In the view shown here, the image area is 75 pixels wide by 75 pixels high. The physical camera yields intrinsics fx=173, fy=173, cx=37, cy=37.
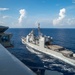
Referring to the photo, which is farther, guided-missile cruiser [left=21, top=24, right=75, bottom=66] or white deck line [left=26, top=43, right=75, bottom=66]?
guided-missile cruiser [left=21, top=24, right=75, bottom=66]

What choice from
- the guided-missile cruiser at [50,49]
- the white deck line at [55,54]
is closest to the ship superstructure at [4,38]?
the white deck line at [55,54]

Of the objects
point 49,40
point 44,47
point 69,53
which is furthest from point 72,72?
point 49,40

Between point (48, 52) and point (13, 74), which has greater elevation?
point (13, 74)

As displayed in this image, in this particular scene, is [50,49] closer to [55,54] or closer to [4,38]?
[55,54]

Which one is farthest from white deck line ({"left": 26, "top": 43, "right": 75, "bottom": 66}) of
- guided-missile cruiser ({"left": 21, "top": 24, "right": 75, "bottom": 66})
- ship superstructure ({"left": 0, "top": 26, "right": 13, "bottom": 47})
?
ship superstructure ({"left": 0, "top": 26, "right": 13, "bottom": 47})

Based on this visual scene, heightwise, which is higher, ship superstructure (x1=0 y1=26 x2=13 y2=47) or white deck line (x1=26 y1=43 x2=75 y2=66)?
ship superstructure (x1=0 y1=26 x2=13 y2=47)

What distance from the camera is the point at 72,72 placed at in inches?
2012

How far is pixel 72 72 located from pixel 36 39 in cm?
5751

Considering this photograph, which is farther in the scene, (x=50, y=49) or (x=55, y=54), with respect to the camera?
(x=50, y=49)

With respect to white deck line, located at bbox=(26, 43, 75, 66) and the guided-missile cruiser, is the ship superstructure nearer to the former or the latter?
white deck line, located at bbox=(26, 43, 75, 66)

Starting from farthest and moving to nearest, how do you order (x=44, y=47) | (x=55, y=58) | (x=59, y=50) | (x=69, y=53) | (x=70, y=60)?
(x=44, y=47) < (x=59, y=50) < (x=55, y=58) < (x=69, y=53) < (x=70, y=60)

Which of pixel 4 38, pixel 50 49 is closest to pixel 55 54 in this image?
pixel 50 49

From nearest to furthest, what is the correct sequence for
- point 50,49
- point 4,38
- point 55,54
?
point 4,38, point 55,54, point 50,49

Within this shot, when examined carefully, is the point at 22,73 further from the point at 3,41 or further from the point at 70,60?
the point at 70,60
